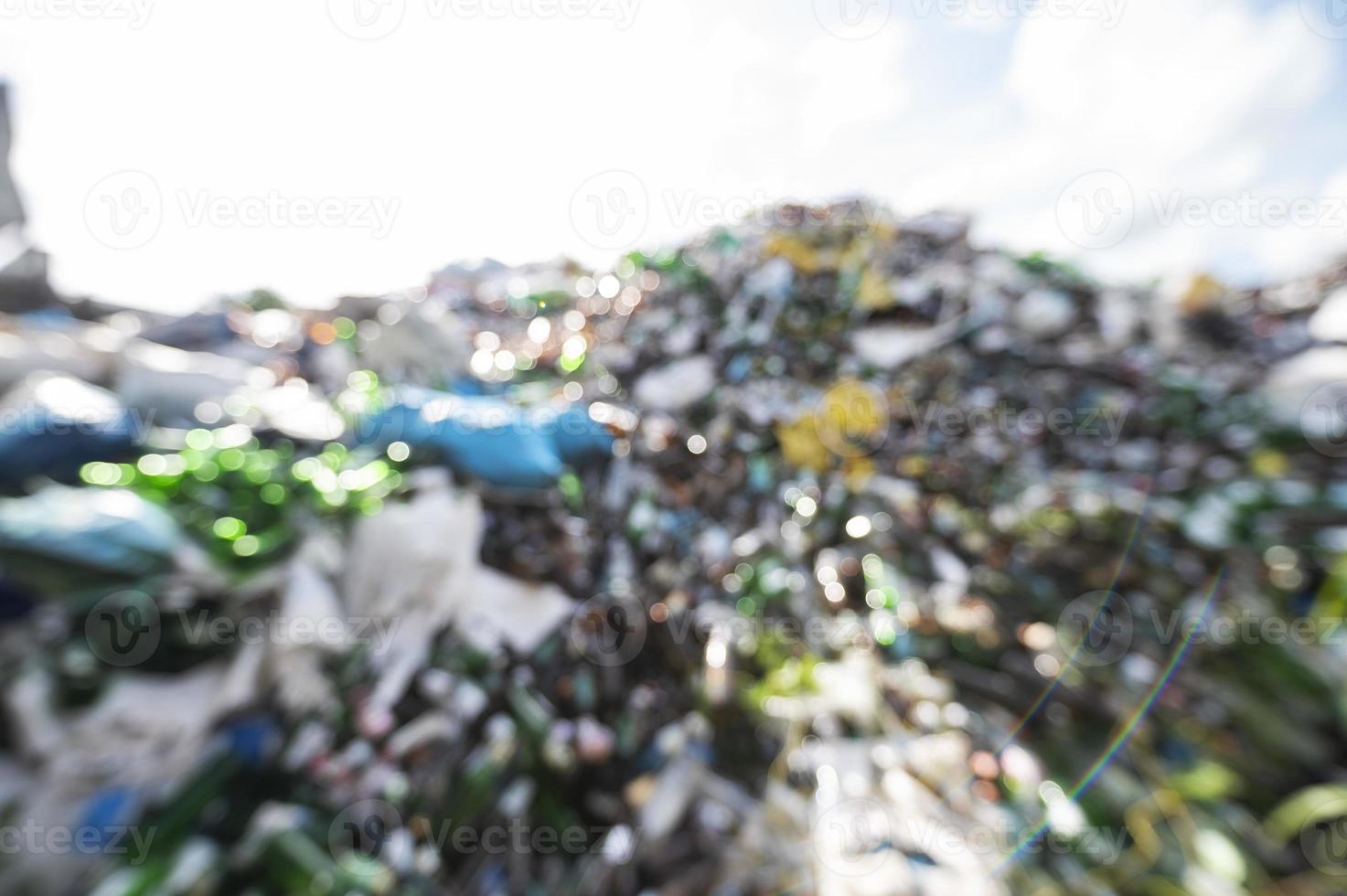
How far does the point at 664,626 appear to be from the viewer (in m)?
2.04

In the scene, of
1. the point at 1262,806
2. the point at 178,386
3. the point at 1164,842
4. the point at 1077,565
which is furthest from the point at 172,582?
the point at 1077,565

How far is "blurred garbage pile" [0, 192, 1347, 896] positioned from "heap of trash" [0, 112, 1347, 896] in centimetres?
1

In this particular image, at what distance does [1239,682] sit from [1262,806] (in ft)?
1.22

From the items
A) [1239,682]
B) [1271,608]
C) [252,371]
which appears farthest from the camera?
[252,371]

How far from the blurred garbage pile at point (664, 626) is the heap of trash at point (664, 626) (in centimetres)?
1

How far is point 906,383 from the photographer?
130 inches

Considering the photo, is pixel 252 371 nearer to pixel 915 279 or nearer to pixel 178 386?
pixel 178 386

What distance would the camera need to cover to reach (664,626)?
204cm

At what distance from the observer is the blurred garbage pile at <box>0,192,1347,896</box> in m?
1.28

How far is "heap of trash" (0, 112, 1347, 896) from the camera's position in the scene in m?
1.28

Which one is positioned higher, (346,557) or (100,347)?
(100,347)

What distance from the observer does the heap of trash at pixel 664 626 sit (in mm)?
1278

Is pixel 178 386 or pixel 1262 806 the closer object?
pixel 1262 806

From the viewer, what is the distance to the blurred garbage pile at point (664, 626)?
1279mm
